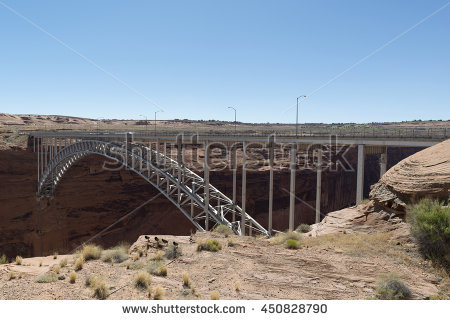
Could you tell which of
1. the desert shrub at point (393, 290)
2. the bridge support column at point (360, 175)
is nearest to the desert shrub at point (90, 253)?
the desert shrub at point (393, 290)

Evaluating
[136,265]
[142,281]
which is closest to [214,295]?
[142,281]

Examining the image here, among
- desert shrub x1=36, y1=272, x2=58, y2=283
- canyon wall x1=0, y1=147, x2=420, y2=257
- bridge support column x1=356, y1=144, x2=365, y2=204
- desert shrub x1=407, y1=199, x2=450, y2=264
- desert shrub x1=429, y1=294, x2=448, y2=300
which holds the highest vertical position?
bridge support column x1=356, y1=144, x2=365, y2=204

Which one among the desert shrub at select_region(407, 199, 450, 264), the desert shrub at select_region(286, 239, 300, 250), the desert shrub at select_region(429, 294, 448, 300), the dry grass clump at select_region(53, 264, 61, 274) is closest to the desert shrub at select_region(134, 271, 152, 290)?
the dry grass clump at select_region(53, 264, 61, 274)

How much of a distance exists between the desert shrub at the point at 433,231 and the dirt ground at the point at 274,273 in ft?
1.45

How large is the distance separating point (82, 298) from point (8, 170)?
136 ft

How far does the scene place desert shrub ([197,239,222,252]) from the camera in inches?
481

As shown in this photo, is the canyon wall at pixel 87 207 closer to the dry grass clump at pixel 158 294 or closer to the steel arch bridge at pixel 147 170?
the steel arch bridge at pixel 147 170

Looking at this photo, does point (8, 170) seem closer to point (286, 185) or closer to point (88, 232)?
point (88, 232)

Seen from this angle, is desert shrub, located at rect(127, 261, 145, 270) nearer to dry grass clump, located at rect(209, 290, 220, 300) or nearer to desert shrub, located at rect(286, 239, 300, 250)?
dry grass clump, located at rect(209, 290, 220, 300)

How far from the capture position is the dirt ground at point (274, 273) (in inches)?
317

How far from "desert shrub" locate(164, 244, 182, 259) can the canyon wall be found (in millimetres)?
28972

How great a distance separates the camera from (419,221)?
10219 mm

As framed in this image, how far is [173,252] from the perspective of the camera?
11.6m
